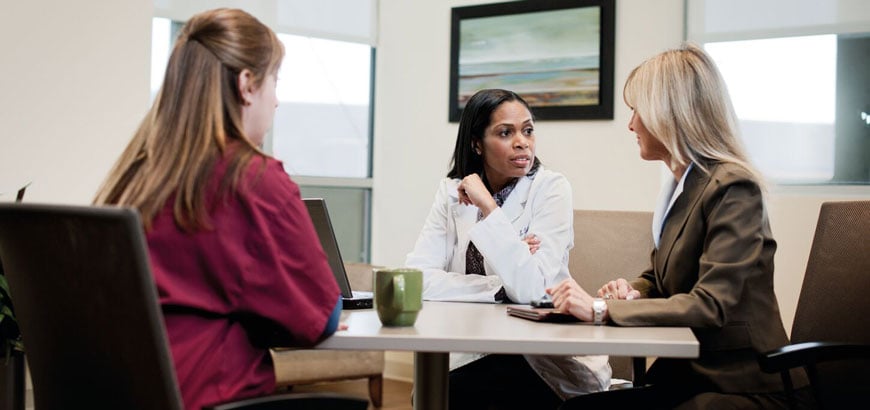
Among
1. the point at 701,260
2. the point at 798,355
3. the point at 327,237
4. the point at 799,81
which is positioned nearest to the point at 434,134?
the point at 799,81

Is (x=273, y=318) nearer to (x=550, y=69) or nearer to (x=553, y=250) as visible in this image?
(x=553, y=250)

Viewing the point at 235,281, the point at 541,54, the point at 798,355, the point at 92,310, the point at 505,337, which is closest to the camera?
the point at 92,310

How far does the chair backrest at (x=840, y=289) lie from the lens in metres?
2.16

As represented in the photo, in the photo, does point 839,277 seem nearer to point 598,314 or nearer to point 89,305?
point 598,314

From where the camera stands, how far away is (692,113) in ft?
6.58

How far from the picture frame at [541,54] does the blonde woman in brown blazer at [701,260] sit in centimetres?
255

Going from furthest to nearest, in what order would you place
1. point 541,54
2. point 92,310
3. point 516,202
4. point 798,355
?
point 541,54 < point 516,202 < point 798,355 < point 92,310

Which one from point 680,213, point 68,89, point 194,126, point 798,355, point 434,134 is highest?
point 68,89

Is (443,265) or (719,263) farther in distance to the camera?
(443,265)

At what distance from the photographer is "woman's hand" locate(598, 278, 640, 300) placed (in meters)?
2.11

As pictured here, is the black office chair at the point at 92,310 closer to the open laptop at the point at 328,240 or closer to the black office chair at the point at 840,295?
the open laptop at the point at 328,240

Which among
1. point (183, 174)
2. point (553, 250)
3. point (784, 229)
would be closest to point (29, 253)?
point (183, 174)

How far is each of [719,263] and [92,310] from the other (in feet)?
3.74

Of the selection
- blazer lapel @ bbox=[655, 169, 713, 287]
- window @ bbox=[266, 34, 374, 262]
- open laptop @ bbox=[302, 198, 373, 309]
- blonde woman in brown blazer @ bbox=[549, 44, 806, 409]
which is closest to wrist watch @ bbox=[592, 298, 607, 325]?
blonde woman in brown blazer @ bbox=[549, 44, 806, 409]
